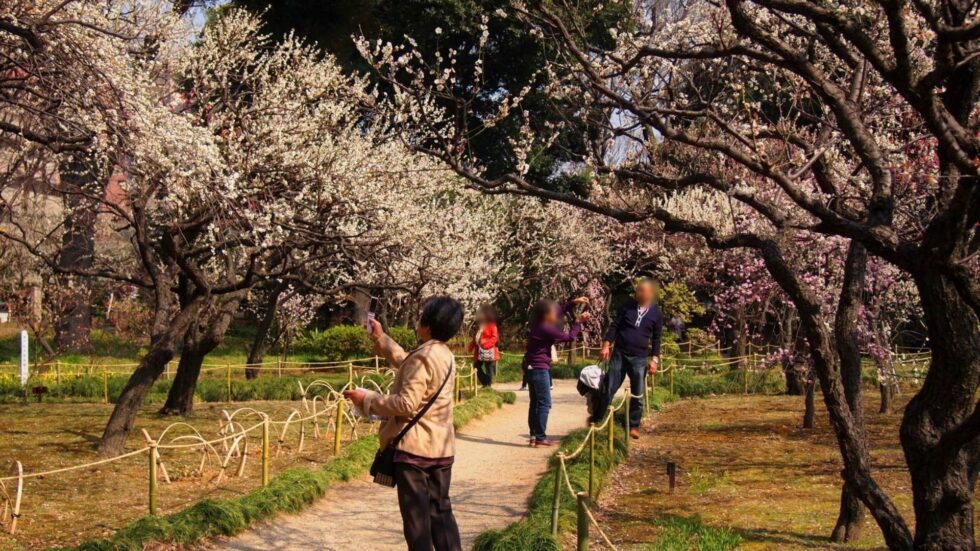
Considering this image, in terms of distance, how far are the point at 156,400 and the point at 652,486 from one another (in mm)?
10679

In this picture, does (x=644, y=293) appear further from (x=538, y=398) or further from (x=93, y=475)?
(x=93, y=475)

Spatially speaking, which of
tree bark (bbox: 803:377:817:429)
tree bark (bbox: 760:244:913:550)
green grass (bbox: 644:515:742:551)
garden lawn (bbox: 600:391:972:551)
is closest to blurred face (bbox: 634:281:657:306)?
garden lawn (bbox: 600:391:972:551)

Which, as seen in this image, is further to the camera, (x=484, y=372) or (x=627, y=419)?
(x=484, y=372)

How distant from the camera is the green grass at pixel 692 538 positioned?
6.56 meters

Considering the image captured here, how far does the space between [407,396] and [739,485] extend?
18.1ft

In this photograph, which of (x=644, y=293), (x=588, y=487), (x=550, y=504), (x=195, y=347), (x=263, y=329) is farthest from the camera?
(x=263, y=329)

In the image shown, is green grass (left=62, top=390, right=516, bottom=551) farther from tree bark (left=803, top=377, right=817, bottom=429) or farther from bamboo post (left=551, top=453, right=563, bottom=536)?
tree bark (left=803, top=377, right=817, bottom=429)

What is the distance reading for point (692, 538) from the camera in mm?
6867

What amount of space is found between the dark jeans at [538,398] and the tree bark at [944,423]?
5.37 m

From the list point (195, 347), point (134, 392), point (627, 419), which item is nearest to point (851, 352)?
point (627, 419)

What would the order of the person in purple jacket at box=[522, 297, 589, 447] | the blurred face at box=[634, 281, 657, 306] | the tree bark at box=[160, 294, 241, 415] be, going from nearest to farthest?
the blurred face at box=[634, 281, 657, 306]
the person in purple jacket at box=[522, 297, 589, 447]
the tree bark at box=[160, 294, 241, 415]

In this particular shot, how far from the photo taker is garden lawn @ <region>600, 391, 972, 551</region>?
7.21 meters

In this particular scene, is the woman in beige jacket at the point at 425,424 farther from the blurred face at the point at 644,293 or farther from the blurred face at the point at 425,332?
the blurred face at the point at 644,293

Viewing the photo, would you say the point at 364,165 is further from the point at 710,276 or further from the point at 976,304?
the point at 710,276
